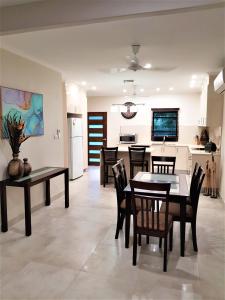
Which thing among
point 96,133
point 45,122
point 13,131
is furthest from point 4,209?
point 96,133

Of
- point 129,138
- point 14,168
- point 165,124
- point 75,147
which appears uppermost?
point 165,124

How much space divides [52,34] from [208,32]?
73.8 inches

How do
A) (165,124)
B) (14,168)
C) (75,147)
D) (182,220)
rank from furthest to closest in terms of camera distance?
1. (165,124)
2. (75,147)
3. (14,168)
4. (182,220)

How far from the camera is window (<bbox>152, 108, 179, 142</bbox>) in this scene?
8086 mm

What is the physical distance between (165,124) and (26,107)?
5379mm

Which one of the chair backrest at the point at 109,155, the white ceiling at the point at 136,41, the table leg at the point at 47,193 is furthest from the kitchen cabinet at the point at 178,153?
the table leg at the point at 47,193

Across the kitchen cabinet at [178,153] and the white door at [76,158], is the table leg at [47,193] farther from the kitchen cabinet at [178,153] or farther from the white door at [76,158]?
the kitchen cabinet at [178,153]

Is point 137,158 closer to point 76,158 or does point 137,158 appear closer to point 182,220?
point 76,158

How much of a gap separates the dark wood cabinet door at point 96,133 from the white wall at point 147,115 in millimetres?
151

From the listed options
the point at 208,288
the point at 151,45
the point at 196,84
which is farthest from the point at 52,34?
the point at 196,84

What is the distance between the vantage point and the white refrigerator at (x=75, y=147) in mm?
6186

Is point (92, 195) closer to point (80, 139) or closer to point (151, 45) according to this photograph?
point (80, 139)

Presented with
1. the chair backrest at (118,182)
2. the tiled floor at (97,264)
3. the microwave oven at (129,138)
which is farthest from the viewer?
the microwave oven at (129,138)

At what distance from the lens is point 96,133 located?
867 cm
